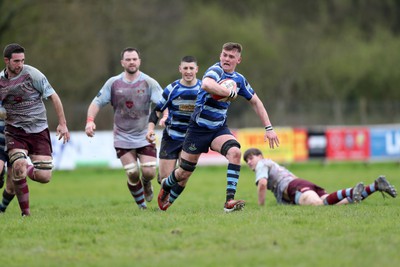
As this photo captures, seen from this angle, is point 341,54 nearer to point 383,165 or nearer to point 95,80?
point 95,80

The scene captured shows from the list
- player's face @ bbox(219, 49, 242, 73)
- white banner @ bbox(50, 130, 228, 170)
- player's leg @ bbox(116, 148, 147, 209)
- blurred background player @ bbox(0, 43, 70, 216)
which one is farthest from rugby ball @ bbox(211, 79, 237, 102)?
white banner @ bbox(50, 130, 228, 170)

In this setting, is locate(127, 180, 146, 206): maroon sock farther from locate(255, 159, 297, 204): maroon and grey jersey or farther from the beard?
locate(255, 159, 297, 204): maroon and grey jersey

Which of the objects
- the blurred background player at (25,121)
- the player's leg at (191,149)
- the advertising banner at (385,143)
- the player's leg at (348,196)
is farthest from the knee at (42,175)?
the advertising banner at (385,143)

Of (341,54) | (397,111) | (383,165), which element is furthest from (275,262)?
(341,54)

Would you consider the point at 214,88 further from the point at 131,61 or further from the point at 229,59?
the point at 131,61

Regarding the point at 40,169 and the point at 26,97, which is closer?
the point at 26,97

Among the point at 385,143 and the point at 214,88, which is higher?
the point at 214,88

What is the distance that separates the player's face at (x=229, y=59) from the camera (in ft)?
32.3

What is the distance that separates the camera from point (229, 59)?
32.4ft

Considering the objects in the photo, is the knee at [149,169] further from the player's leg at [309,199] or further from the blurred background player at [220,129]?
the player's leg at [309,199]

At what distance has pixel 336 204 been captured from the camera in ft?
38.0

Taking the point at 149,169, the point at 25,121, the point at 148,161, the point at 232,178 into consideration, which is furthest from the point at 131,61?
the point at 232,178

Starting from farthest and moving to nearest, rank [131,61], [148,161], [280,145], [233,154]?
1. [280,145]
2. [148,161]
3. [131,61]
4. [233,154]

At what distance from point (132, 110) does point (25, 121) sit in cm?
190
